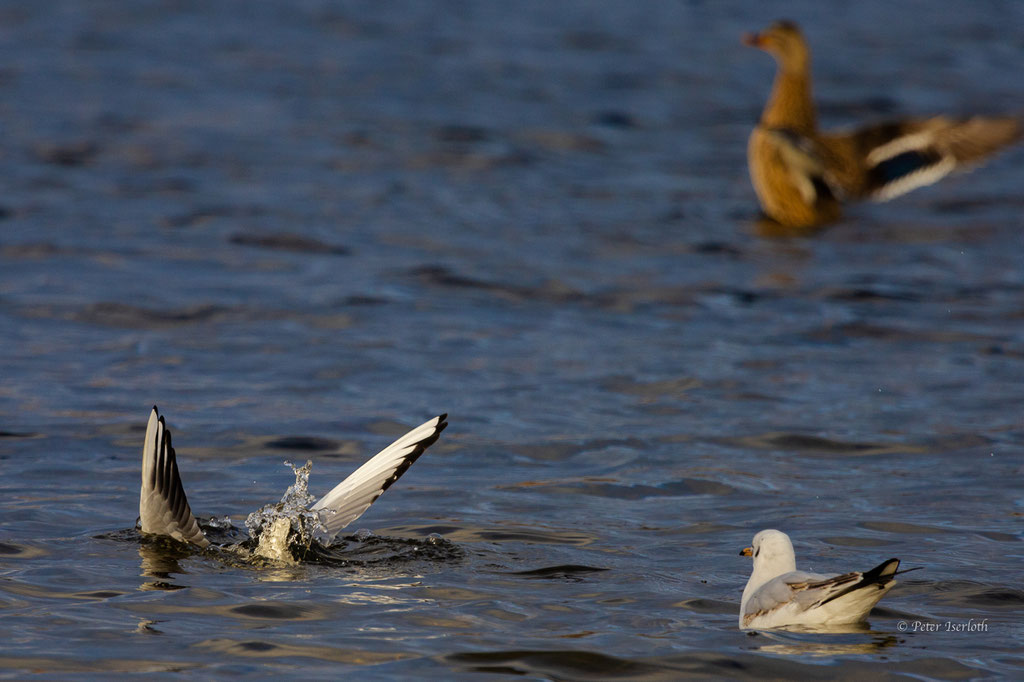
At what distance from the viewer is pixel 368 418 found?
349 inches

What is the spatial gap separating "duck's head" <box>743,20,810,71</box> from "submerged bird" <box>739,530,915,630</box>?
399 inches

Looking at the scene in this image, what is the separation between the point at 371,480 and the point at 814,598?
6.86 feet

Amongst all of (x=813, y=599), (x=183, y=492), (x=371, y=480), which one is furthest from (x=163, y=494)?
(x=813, y=599)

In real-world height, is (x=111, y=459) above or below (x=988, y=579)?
above

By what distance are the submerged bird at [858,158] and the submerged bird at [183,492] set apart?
26.5 feet

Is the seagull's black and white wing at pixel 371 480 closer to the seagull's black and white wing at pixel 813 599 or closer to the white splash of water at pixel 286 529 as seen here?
the white splash of water at pixel 286 529

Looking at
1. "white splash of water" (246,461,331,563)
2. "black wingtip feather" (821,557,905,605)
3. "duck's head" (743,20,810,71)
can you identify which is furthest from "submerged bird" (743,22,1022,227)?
"black wingtip feather" (821,557,905,605)

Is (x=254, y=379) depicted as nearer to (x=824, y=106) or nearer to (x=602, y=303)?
(x=602, y=303)

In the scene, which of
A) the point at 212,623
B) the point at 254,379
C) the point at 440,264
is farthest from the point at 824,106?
the point at 212,623

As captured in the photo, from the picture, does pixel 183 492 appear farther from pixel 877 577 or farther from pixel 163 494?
pixel 877 577

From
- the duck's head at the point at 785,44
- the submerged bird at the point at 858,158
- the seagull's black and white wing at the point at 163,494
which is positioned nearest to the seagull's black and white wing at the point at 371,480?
the seagull's black and white wing at the point at 163,494

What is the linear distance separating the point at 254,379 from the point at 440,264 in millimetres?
3394

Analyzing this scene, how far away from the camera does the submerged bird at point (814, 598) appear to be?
527 cm

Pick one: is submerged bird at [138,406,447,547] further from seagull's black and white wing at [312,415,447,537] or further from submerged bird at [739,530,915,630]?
submerged bird at [739,530,915,630]
